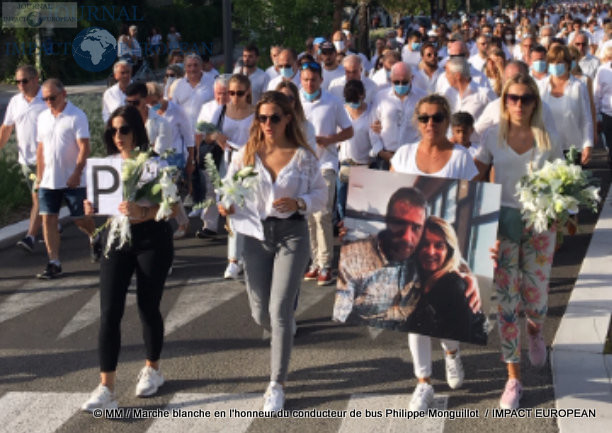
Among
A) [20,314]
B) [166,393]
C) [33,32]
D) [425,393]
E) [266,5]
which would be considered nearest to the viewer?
[425,393]

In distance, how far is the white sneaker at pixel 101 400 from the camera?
6230mm

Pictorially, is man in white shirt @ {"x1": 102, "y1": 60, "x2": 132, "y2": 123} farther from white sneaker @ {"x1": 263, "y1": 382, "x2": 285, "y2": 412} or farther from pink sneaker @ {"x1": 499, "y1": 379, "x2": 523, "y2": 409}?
pink sneaker @ {"x1": 499, "y1": 379, "x2": 523, "y2": 409}

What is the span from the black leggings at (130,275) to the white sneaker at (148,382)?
0.89 ft

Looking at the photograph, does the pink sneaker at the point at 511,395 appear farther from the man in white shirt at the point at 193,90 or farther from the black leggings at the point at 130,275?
the man in white shirt at the point at 193,90

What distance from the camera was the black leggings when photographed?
6277mm

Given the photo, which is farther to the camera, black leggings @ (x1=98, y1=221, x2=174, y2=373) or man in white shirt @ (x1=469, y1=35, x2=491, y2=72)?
man in white shirt @ (x1=469, y1=35, x2=491, y2=72)

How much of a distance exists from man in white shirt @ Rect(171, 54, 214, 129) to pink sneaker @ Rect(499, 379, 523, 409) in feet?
24.4

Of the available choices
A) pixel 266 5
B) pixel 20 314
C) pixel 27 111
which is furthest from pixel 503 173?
pixel 266 5

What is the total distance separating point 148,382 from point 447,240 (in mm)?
2068

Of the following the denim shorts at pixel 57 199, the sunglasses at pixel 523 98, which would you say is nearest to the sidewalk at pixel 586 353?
the sunglasses at pixel 523 98

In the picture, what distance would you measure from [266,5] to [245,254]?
16.1 m

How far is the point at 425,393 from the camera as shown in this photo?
617cm

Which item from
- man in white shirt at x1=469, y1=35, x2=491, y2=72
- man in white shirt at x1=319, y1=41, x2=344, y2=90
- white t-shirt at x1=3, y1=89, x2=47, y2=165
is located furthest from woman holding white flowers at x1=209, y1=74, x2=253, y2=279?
man in white shirt at x1=469, y1=35, x2=491, y2=72

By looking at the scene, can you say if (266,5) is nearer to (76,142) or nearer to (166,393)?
(76,142)
